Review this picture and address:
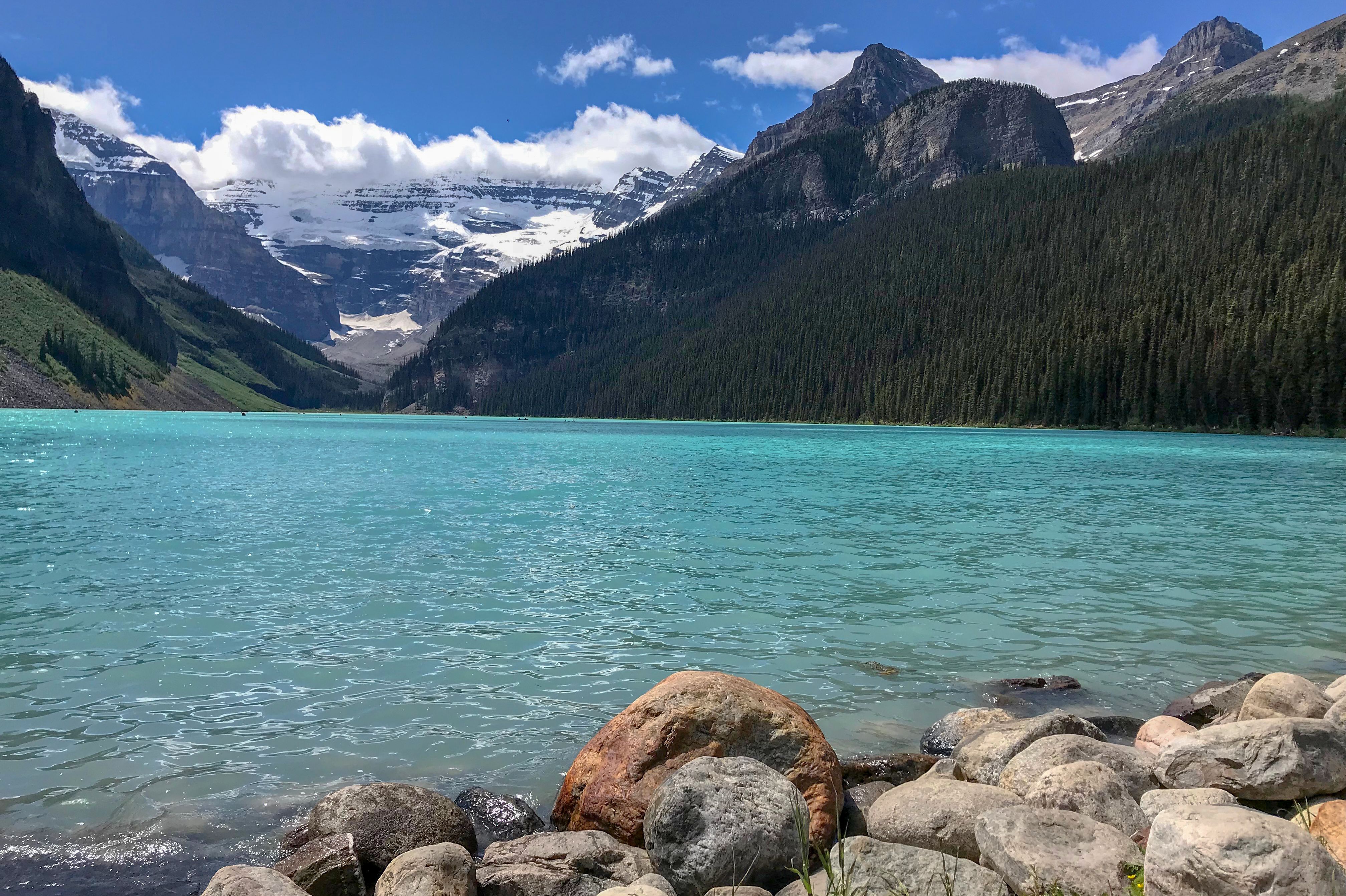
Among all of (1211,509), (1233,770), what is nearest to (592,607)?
(1233,770)

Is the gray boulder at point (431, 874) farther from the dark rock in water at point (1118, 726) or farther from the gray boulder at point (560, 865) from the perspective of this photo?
the dark rock in water at point (1118, 726)

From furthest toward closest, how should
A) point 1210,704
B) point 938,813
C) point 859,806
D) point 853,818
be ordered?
point 1210,704
point 859,806
point 853,818
point 938,813

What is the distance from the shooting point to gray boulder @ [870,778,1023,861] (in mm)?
6922

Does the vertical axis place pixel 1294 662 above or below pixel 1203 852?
below

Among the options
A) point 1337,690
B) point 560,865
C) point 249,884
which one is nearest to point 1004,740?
point 1337,690

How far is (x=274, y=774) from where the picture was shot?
9.18 metres

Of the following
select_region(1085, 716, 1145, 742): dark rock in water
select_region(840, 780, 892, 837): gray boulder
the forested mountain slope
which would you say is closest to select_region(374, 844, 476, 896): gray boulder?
select_region(840, 780, 892, 837): gray boulder

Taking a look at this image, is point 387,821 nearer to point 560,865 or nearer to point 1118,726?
point 560,865

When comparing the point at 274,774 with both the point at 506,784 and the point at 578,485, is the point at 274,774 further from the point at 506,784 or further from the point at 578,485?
the point at 578,485

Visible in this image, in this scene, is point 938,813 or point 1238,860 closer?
point 1238,860

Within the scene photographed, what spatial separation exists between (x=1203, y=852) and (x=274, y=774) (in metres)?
8.77

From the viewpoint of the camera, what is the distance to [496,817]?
8305 millimetres

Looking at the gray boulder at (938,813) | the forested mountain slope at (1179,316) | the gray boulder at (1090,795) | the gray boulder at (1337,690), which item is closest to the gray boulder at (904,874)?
the gray boulder at (938,813)

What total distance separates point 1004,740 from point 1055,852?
3203 millimetres
